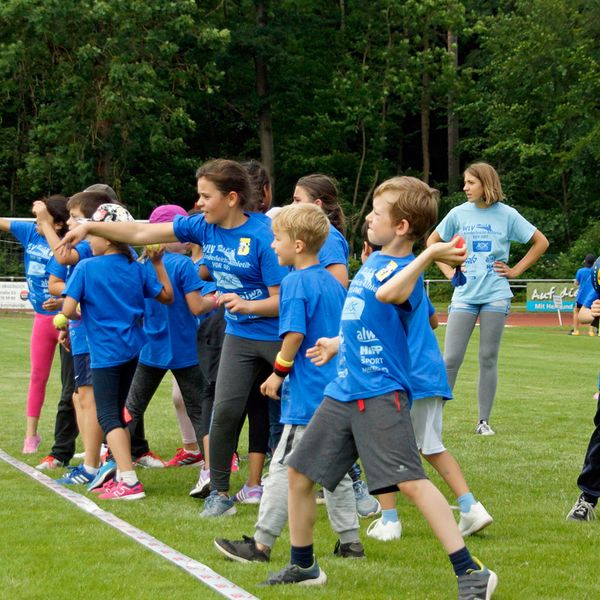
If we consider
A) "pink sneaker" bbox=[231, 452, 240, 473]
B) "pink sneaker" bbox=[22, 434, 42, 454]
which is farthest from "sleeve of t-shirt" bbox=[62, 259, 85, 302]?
"pink sneaker" bbox=[22, 434, 42, 454]

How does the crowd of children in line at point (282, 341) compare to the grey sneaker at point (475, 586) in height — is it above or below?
above

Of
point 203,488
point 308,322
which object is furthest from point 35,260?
point 308,322

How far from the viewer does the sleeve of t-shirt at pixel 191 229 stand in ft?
20.6

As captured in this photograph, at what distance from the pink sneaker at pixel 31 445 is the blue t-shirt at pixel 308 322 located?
406cm

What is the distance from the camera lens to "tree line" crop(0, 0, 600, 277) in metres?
38.9

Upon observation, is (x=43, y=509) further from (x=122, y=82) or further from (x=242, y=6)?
(x=242, y=6)

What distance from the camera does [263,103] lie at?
45.3 metres

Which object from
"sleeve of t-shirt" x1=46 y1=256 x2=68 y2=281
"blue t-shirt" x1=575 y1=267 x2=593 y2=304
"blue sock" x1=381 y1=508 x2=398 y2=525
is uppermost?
"sleeve of t-shirt" x1=46 y1=256 x2=68 y2=281

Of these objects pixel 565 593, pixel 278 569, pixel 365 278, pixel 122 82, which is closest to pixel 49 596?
pixel 278 569

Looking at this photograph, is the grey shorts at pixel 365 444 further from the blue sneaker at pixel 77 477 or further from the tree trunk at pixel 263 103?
the tree trunk at pixel 263 103

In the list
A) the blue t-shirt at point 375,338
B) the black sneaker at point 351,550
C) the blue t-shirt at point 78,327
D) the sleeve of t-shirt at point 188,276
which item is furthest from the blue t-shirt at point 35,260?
the blue t-shirt at point 375,338

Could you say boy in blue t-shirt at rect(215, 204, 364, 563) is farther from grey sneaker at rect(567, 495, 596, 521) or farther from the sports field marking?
grey sneaker at rect(567, 495, 596, 521)

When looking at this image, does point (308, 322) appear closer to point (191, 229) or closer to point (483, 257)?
point (191, 229)

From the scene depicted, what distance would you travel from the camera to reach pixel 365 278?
4668 mm
